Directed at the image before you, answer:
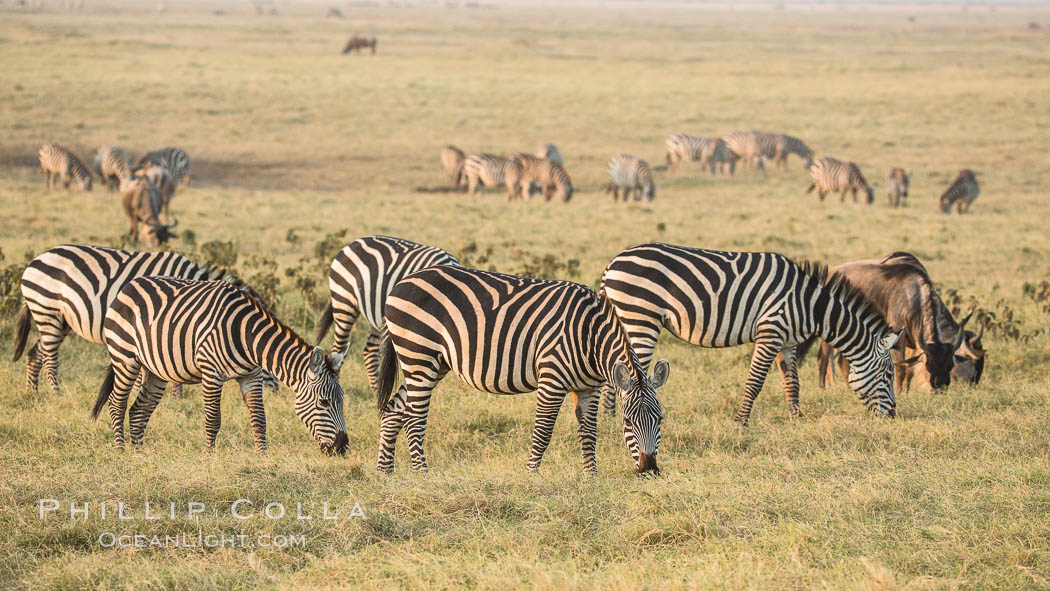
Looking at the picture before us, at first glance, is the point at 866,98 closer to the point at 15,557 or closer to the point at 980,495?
the point at 980,495

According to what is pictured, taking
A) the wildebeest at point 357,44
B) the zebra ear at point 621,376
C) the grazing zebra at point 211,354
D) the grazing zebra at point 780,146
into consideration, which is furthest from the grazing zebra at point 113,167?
the wildebeest at point 357,44

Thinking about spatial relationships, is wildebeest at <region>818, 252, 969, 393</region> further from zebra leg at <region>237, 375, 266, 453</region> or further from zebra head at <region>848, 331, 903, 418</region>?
zebra leg at <region>237, 375, 266, 453</region>

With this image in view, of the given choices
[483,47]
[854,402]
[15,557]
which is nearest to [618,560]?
[15,557]

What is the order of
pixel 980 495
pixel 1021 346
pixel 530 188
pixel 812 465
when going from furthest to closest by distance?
pixel 530 188, pixel 1021 346, pixel 812 465, pixel 980 495

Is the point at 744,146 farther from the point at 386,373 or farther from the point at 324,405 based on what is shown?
the point at 324,405

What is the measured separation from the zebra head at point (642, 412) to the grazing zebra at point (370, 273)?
2.81 metres

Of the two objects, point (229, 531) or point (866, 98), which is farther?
point (866, 98)

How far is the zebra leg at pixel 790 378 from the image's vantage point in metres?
8.38

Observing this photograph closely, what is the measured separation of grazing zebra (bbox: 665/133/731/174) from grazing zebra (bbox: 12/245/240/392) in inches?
862

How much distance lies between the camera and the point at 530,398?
8.87 m

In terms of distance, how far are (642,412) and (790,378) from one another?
2.88 meters

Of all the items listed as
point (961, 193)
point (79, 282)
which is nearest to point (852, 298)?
point (79, 282)

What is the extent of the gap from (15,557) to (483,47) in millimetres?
60703

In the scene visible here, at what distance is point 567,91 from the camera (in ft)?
134
